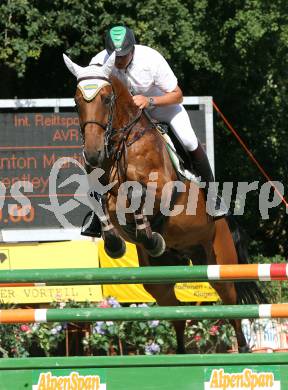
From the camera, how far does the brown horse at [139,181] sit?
6.28 m

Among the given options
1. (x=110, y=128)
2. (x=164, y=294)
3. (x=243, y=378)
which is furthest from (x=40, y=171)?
(x=243, y=378)

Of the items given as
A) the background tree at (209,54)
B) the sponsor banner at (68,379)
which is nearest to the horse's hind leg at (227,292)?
the sponsor banner at (68,379)

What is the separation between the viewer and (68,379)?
16.2 ft

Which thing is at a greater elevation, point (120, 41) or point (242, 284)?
point (120, 41)

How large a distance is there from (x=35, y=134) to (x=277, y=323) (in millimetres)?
3326

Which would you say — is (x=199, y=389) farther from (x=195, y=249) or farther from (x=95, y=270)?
(x=195, y=249)

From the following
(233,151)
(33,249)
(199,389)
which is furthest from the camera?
(233,151)

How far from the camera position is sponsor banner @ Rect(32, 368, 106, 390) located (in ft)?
16.2

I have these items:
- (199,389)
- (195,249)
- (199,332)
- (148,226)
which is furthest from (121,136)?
(199,332)

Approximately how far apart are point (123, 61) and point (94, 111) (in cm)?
73

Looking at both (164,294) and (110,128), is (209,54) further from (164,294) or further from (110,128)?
(110,128)

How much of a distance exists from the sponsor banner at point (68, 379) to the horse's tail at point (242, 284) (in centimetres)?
295

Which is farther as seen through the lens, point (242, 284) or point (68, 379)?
point (242, 284)

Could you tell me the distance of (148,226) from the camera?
6.62 meters
